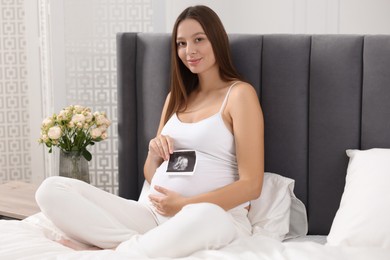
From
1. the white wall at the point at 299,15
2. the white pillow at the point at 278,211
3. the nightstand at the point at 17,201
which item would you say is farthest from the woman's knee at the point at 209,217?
the white wall at the point at 299,15

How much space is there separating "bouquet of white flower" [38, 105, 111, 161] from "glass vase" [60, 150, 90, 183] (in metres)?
0.02

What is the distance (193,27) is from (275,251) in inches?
38.2

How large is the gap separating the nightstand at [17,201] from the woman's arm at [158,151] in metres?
0.56

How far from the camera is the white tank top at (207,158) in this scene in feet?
7.93

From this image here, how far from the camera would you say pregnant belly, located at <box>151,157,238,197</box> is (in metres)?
2.41

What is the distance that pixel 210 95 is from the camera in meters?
2.61

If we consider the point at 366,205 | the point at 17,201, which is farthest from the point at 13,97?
the point at 366,205

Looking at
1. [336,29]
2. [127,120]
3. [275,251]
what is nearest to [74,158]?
[127,120]

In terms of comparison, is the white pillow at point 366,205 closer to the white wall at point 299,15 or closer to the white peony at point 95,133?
the white peony at point 95,133

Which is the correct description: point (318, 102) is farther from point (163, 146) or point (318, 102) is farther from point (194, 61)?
point (163, 146)

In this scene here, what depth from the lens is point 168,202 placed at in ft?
7.76

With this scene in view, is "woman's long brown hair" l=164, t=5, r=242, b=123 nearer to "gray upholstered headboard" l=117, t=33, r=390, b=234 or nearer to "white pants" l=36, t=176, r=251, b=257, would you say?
"gray upholstered headboard" l=117, t=33, r=390, b=234

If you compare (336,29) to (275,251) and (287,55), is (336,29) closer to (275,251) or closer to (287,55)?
(287,55)

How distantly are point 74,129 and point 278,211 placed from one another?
96 cm
